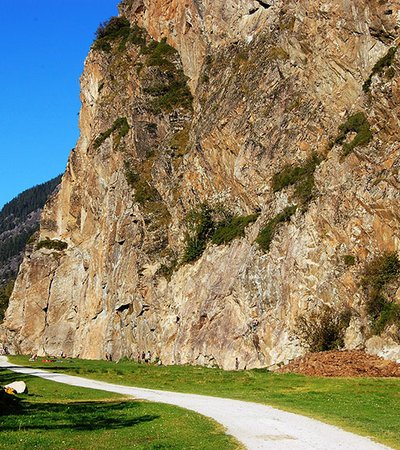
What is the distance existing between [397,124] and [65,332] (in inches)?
2879

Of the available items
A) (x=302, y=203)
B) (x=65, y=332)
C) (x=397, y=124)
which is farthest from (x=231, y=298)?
(x=65, y=332)

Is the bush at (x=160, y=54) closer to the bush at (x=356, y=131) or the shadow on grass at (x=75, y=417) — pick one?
the bush at (x=356, y=131)

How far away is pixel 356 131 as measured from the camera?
46906 millimetres

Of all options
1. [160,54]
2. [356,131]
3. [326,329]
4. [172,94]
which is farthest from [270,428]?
[160,54]

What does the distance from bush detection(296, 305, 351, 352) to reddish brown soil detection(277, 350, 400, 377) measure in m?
1.89

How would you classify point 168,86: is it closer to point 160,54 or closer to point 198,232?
point 160,54

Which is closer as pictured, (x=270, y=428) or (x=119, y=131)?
(x=270, y=428)

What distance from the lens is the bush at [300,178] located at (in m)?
49.7

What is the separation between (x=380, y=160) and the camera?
43.4 meters

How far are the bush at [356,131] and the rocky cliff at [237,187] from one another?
0.46ft

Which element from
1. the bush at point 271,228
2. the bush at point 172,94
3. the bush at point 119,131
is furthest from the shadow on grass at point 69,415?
the bush at point 119,131

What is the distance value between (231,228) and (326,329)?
68.6 feet

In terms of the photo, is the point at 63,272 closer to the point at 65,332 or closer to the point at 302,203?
the point at 65,332

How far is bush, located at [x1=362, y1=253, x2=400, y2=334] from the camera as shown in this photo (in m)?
38.8
